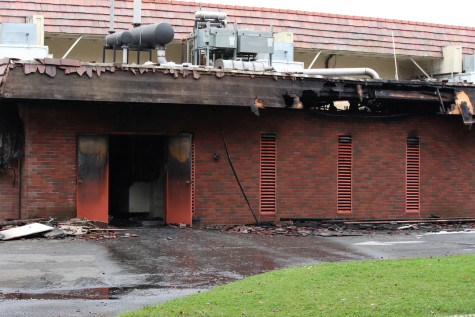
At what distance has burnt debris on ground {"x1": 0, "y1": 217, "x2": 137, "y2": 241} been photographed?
15062 mm

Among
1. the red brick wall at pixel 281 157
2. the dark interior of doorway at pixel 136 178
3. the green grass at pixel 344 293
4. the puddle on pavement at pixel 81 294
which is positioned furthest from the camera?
the dark interior of doorway at pixel 136 178

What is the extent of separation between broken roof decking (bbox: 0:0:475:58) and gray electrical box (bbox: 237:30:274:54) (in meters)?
3.37

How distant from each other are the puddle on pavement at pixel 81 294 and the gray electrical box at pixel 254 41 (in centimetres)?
1033

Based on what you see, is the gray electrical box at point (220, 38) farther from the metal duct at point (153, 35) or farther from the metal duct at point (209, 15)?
the metal duct at point (153, 35)

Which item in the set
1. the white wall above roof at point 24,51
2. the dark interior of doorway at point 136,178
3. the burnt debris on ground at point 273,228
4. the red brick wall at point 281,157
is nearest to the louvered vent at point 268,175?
the red brick wall at point 281,157

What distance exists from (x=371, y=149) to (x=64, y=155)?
8274mm

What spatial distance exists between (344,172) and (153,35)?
20.7ft

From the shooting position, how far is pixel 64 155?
56.5ft

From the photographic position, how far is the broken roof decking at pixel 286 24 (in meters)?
23.2

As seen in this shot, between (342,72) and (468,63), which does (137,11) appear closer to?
(342,72)

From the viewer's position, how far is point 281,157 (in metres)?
19.3

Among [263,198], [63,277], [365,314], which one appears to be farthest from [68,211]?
[365,314]

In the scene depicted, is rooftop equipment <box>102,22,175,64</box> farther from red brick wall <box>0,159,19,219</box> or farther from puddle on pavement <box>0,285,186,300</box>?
puddle on pavement <box>0,285,186,300</box>

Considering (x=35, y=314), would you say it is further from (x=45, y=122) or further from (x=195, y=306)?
(x=45, y=122)
